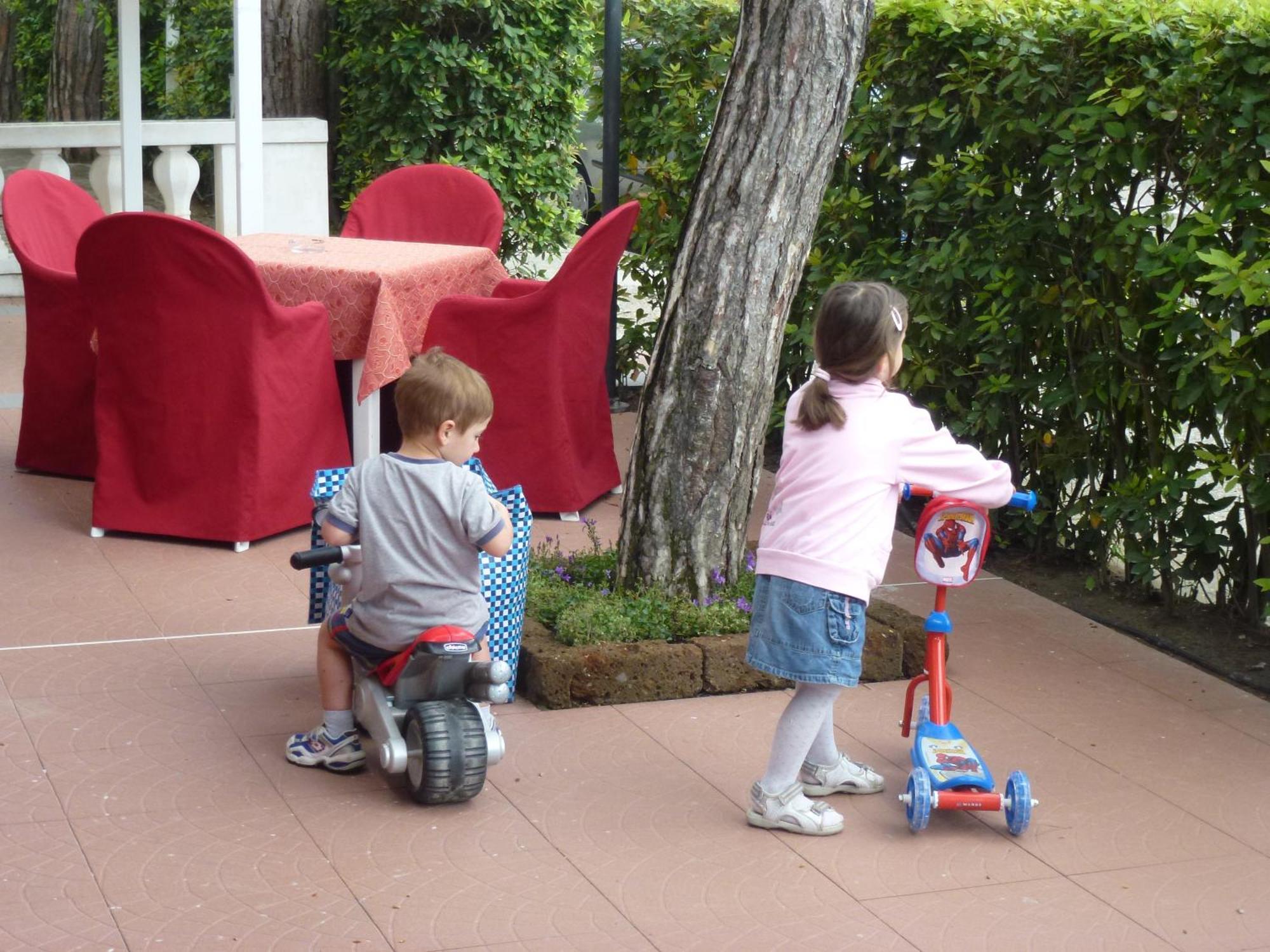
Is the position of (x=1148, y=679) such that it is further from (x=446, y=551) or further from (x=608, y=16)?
(x=608, y=16)

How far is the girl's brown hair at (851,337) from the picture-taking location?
3.68 m

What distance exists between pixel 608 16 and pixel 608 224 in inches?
83.5

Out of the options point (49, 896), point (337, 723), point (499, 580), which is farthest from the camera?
point (499, 580)

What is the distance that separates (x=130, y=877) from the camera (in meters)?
3.48

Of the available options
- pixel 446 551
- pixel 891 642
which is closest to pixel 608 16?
pixel 891 642

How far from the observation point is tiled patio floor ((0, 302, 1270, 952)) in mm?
3369

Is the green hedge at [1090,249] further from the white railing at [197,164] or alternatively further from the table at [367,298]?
the white railing at [197,164]

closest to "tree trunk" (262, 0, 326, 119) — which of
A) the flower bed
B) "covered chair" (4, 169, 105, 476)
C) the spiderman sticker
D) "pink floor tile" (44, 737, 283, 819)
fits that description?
"covered chair" (4, 169, 105, 476)

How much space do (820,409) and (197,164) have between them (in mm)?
7524

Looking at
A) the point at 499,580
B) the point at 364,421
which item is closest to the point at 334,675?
the point at 499,580

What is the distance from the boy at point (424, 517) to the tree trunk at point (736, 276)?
1113 millimetres

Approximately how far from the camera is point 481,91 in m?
10.1

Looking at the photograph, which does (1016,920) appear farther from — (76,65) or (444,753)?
(76,65)

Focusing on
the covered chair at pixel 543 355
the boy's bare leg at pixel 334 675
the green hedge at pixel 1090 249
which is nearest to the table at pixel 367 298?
the covered chair at pixel 543 355
